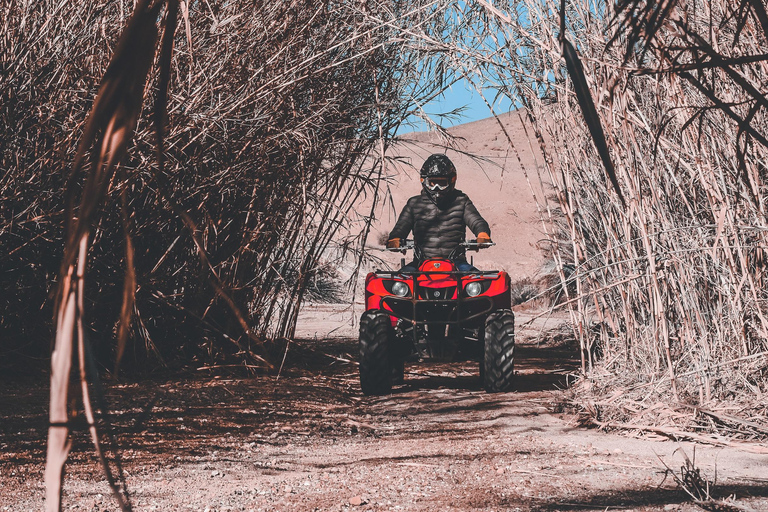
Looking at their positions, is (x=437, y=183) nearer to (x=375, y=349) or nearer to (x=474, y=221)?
(x=474, y=221)

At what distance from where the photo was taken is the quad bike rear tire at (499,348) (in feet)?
16.3

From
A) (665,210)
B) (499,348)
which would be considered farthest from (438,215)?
(665,210)

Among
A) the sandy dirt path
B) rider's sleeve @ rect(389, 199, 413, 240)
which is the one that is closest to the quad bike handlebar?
rider's sleeve @ rect(389, 199, 413, 240)

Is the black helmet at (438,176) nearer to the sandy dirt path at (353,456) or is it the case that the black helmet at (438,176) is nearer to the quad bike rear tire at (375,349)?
the quad bike rear tire at (375,349)

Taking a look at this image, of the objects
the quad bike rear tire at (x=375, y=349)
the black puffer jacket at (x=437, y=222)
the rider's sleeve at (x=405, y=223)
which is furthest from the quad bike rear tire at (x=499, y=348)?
the rider's sleeve at (x=405, y=223)

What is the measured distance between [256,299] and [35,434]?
2596mm

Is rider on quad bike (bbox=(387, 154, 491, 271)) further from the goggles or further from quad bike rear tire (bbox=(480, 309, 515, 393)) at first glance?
quad bike rear tire (bbox=(480, 309, 515, 393))

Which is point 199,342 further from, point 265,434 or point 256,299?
point 265,434

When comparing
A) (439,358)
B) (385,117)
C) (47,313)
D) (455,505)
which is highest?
(385,117)

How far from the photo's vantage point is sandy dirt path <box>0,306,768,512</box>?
2562 millimetres

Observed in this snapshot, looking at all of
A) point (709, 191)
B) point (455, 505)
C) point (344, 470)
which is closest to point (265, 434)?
point (344, 470)

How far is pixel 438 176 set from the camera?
5613 millimetres

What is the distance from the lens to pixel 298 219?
5707mm

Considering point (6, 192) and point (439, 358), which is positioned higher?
point (6, 192)
